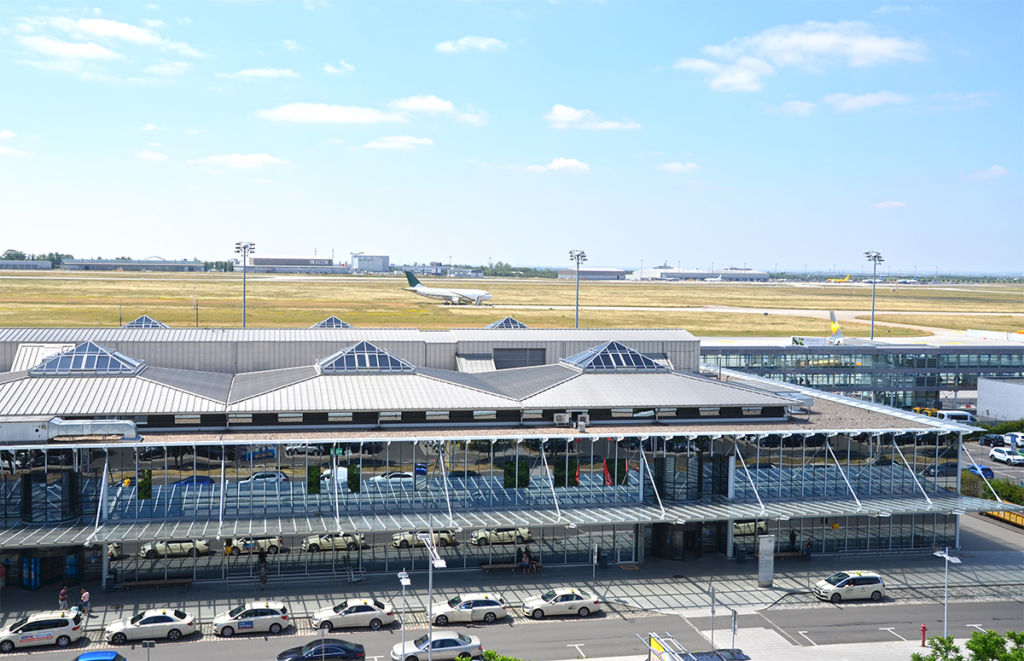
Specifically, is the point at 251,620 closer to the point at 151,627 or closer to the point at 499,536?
the point at 151,627

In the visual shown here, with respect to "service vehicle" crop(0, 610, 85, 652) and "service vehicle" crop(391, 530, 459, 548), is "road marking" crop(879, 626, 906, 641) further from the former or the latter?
"service vehicle" crop(0, 610, 85, 652)

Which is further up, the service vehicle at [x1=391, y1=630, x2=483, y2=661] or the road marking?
the service vehicle at [x1=391, y1=630, x2=483, y2=661]

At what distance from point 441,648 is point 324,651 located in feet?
16.7

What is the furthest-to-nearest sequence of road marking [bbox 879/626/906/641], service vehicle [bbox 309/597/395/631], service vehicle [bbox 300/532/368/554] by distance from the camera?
service vehicle [bbox 300/532/368/554]
road marking [bbox 879/626/906/641]
service vehicle [bbox 309/597/395/631]

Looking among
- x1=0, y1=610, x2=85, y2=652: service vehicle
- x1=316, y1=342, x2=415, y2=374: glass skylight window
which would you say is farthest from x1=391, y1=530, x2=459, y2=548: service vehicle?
x1=0, y1=610, x2=85, y2=652: service vehicle

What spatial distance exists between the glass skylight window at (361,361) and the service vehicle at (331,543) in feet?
49.8

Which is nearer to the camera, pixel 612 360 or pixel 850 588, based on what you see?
pixel 850 588

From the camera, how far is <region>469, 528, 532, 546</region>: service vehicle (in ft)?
168

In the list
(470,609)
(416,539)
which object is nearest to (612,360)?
(416,539)

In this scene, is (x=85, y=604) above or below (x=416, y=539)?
below

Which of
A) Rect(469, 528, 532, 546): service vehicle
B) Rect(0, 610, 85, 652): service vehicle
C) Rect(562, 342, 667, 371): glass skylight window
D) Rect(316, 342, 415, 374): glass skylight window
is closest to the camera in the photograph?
Rect(0, 610, 85, 652): service vehicle

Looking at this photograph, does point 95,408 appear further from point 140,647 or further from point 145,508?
point 140,647

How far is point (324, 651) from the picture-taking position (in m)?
37.4

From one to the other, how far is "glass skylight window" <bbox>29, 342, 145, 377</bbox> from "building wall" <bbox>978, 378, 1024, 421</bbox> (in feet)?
309
